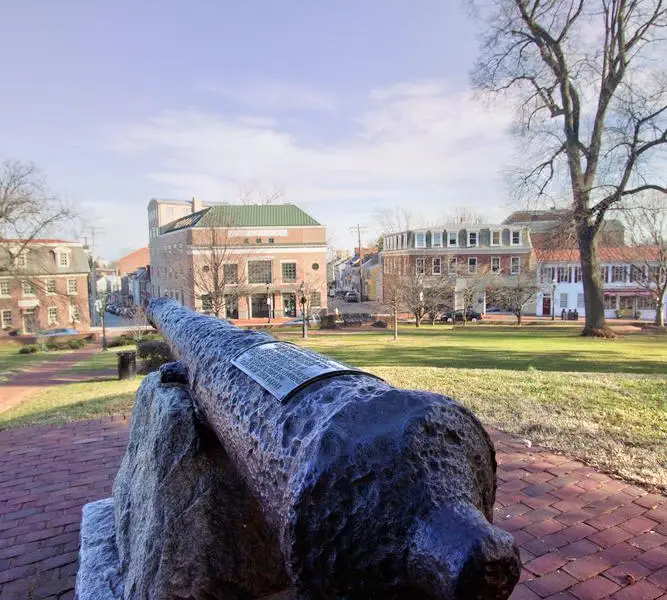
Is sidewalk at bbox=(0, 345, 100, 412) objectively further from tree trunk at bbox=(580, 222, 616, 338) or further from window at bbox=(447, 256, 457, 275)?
window at bbox=(447, 256, 457, 275)

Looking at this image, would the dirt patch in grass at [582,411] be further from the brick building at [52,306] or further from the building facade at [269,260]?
the brick building at [52,306]

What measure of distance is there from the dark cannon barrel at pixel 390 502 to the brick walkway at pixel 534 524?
191 centimetres

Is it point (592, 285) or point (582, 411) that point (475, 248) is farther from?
point (582, 411)

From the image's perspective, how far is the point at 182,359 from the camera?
9.17ft

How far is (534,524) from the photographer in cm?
332

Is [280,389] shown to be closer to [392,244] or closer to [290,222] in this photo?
[290,222]

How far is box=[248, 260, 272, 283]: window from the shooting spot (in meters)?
37.6

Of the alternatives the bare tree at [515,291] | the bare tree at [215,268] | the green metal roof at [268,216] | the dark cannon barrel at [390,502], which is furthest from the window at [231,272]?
the dark cannon barrel at [390,502]

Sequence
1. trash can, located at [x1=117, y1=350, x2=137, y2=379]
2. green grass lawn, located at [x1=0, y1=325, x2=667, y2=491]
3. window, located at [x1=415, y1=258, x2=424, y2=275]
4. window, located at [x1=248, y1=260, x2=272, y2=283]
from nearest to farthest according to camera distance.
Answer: green grass lawn, located at [x1=0, y1=325, x2=667, y2=491]
trash can, located at [x1=117, y1=350, x2=137, y2=379]
window, located at [x1=415, y1=258, x2=424, y2=275]
window, located at [x1=248, y1=260, x2=272, y2=283]

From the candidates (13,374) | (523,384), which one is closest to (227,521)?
(523,384)

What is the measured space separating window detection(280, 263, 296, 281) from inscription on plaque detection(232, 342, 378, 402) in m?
36.6

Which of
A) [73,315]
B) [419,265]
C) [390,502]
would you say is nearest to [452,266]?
[419,265]

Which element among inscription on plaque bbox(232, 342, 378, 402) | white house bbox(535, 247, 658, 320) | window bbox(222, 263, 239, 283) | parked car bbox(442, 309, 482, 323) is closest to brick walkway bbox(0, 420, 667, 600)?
inscription on plaque bbox(232, 342, 378, 402)

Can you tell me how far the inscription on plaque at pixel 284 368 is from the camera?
157 cm
